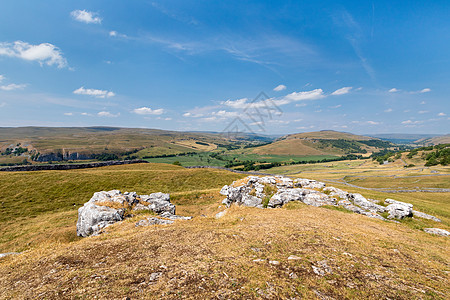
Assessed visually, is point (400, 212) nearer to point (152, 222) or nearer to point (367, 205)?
point (367, 205)

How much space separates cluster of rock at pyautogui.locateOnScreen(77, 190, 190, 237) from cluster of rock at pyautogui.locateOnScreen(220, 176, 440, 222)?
40.8 ft

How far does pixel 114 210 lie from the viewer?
23.7m

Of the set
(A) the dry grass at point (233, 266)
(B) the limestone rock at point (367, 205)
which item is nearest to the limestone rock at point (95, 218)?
(A) the dry grass at point (233, 266)

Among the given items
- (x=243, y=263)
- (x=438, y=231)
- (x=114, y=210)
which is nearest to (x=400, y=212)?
(x=438, y=231)

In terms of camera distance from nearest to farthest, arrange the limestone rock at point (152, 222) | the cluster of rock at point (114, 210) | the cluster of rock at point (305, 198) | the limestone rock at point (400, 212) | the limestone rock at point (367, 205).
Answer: the limestone rock at point (152, 222)
the cluster of rock at point (114, 210)
the limestone rock at point (400, 212)
the cluster of rock at point (305, 198)
the limestone rock at point (367, 205)

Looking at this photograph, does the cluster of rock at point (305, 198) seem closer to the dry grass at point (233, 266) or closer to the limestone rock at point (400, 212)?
the limestone rock at point (400, 212)

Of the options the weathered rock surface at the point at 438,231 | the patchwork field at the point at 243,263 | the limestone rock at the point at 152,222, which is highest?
the patchwork field at the point at 243,263

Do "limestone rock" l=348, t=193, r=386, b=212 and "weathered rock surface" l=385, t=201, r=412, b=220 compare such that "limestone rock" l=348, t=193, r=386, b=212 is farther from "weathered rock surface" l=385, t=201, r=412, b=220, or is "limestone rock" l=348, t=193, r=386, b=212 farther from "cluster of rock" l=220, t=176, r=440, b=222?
"weathered rock surface" l=385, t=201, r=412, b=220

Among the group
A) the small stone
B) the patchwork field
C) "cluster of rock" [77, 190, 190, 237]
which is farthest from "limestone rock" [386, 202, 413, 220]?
"cluster of rock" [77, 190, 190, 237]

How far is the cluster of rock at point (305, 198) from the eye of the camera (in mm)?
26828

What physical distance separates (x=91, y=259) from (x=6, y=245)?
22574 mm

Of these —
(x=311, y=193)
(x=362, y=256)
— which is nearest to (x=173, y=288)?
(x=362, y=256)

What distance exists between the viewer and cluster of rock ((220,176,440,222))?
26.8 m

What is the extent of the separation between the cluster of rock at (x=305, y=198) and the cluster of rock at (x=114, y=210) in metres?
12.4
